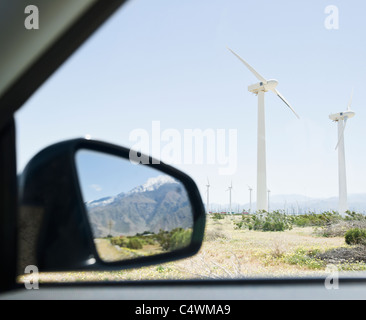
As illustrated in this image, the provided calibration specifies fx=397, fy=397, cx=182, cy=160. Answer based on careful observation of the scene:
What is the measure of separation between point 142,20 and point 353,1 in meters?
5.08

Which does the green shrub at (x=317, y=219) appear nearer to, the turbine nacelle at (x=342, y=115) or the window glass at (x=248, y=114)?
the window glass at (x=248, y=114)

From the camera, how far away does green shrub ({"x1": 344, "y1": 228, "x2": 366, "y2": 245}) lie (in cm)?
504

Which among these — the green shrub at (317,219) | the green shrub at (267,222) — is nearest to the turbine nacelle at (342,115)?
the green shrub at (317,219)

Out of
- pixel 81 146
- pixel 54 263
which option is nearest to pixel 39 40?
pixel 81 146

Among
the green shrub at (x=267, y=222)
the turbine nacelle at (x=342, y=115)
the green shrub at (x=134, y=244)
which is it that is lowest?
the green shrub at (x=267, y=222)

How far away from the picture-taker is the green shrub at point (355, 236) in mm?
5045

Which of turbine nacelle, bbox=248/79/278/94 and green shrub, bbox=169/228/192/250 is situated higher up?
turbine nacelle, bbox=248/79/278/94

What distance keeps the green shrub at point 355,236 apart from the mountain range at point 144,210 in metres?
4.89

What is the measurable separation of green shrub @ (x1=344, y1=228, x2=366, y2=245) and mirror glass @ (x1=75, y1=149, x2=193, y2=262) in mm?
4897

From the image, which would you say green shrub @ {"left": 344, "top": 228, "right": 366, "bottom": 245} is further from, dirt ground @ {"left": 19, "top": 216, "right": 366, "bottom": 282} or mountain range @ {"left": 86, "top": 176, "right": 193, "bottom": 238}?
mountain range @ {"left": 86, "top": 176, "right": 193, "bottom": 238}

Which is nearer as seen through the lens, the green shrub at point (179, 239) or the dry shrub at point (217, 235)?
the green shrub at point (179, 239)

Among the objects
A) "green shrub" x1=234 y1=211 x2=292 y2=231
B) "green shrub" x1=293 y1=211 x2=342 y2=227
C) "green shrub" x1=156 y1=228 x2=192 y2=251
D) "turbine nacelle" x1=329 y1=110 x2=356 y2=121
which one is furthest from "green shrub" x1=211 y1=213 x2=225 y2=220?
"green shrub" x1=156 y1=228 x2=192 y2=251

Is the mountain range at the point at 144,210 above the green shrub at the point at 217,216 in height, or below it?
above

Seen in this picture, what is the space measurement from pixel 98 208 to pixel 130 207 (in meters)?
0.15
